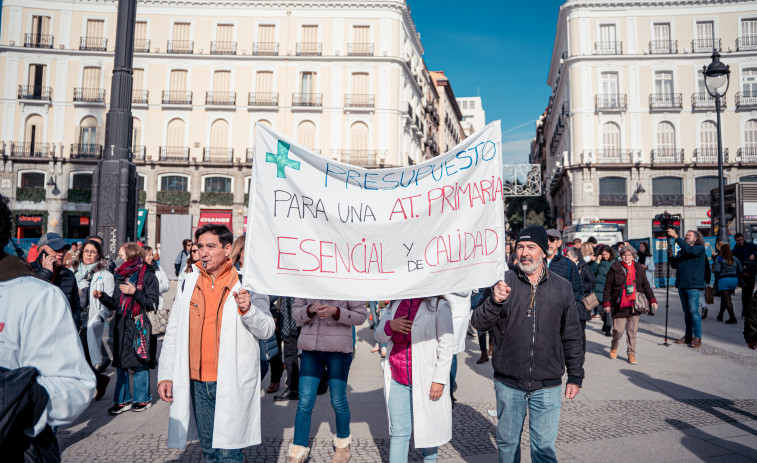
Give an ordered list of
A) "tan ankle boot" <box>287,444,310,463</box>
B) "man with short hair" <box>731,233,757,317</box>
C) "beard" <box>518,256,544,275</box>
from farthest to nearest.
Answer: "man with short hair" <box>731,233,757,317</box> < "tan ankle boot" <box>287,444,310,463</box> < "beard" <box>518,256,544,275</box>

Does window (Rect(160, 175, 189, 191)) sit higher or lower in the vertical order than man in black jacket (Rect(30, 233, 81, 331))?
higher

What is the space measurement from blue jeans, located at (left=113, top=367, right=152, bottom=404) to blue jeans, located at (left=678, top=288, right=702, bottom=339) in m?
8.49

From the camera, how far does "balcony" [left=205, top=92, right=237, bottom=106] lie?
34812mm

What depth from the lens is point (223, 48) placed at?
35312 mm

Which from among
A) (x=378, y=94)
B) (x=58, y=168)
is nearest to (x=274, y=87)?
(x=378, y=94)

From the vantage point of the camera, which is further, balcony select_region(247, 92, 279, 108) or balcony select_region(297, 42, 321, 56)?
balcony select_region(297, 42, 321, 56)

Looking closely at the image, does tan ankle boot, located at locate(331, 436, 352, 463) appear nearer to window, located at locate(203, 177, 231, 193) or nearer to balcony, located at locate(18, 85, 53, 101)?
window, located at locate(203, 177, 231, 193)

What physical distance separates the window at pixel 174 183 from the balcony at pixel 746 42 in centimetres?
3923

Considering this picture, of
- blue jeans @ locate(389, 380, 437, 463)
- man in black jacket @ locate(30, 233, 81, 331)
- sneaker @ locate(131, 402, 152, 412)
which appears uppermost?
man in black jacket @ locate(30, 233, 81, 331)

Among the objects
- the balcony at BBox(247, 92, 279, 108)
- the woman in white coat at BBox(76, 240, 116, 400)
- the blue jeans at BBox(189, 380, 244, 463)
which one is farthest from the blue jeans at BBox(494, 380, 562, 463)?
the balcony at BBox(247, 92, 279, 108)

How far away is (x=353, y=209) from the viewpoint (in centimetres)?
346

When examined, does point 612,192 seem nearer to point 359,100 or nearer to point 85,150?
point 359,100

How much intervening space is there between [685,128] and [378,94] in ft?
70.4

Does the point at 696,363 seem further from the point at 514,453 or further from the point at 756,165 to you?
the point at 756,165
